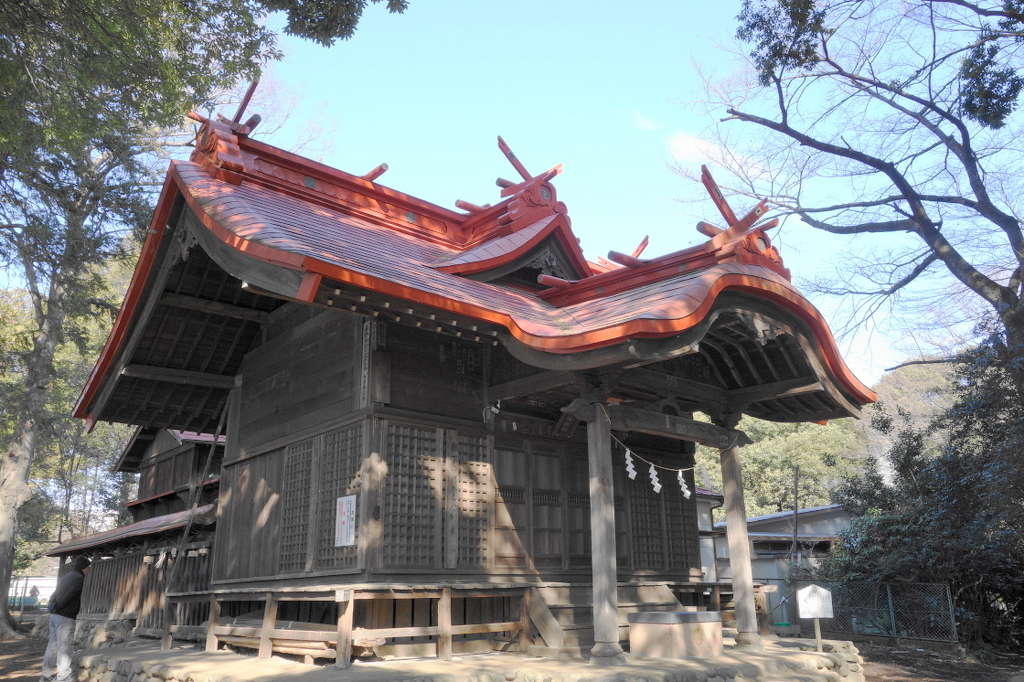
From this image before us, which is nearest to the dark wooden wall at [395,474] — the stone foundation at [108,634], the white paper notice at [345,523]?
the white paper notice at [345,523]

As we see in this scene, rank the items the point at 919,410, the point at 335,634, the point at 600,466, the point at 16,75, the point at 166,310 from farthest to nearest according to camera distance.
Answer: the point at 919,410, the point at 166,310, the point at 16,75, the point at 600,466, the point at 335,634

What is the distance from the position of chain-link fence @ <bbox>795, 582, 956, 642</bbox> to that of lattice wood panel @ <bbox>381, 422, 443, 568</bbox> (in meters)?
12.3

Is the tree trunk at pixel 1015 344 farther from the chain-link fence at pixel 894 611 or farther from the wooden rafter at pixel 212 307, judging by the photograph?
the wooden rafter at pixel 212 307

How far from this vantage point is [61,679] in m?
9.95

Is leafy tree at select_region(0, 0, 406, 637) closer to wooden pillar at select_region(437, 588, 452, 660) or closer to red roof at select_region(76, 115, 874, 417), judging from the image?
red roof at select_region(76, 115, 874, 417)

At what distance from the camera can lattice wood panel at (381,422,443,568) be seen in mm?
8609

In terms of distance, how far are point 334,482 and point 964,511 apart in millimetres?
Answer: 13394

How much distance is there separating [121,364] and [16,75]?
4.30 meters

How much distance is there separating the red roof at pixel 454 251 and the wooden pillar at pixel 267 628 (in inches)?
159

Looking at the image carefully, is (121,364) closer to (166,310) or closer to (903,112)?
(166,310)

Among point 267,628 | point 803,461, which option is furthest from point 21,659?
point 803,461

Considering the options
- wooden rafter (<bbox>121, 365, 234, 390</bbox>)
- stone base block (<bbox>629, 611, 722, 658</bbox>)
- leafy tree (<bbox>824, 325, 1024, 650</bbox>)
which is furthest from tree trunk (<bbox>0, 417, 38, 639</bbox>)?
leafy tree (<bbox>824, 325, 1024, 650</bbox>)

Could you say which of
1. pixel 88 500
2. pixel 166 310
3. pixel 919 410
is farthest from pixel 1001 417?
pixel 88 500

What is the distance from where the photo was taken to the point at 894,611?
16.9 meters
